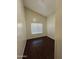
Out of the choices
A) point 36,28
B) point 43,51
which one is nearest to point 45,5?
point 43,51

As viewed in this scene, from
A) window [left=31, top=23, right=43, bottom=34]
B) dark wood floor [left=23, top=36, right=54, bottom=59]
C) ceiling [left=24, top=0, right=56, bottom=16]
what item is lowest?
dark wood floor [left=23, top=36, right=54, bottom=59]

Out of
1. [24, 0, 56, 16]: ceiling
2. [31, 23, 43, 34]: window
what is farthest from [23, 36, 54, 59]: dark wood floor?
[31, 23, 43, 34]: window

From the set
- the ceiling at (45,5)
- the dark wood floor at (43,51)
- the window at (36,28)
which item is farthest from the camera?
the window at (36,28)

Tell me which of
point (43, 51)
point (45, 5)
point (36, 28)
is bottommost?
point (43, 51)

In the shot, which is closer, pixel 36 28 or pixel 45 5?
pixel 45 5

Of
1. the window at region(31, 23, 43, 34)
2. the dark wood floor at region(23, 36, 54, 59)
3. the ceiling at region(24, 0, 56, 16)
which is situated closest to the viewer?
the ceiling at region(24, 0, 56, 16)

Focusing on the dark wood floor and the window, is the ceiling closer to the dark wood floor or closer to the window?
the dark wood floor

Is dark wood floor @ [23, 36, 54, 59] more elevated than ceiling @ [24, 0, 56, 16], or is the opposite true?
ceiling @ [24, 0, 56, 16]

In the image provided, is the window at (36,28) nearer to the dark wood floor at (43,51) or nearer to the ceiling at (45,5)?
the ceiling at (45,5)

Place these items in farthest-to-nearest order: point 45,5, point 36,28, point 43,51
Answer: point 36,28
point 45,5
point 43,51

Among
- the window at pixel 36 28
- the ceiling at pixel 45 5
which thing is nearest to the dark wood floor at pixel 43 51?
the ceiling at pixel 45 5

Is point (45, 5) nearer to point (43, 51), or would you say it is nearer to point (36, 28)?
point (43, 51)
